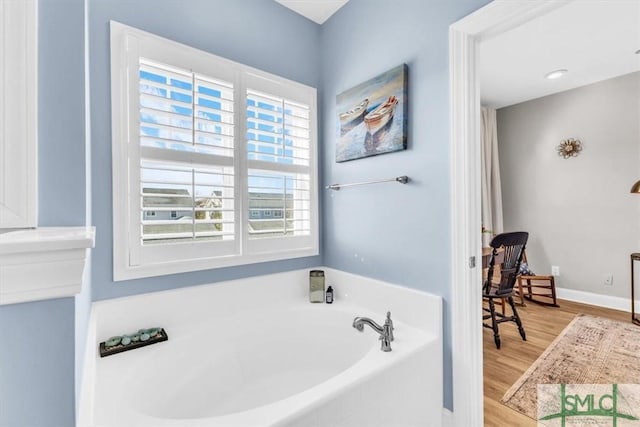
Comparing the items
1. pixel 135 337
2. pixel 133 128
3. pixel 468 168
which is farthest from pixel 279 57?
pixel 135 337

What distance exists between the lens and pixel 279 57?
202cm

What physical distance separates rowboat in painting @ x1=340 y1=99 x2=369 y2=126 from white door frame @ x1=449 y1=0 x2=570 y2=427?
22.1 inches

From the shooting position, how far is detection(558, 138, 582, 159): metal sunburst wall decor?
135 inches

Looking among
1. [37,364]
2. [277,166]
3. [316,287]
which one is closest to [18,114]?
[37,364]

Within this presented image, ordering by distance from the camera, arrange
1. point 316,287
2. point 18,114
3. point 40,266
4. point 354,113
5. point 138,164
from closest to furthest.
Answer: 1. point 40,266
2. point 18,114
3. point 138,164
4. point 354,113
5. point 316,287

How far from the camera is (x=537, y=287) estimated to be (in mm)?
3529

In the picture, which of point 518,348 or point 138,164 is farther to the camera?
point 518,348

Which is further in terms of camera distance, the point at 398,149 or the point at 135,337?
the point at 398,149

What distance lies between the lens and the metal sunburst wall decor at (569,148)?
135 inches

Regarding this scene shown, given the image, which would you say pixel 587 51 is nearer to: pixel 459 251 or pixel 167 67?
pixel 459 251

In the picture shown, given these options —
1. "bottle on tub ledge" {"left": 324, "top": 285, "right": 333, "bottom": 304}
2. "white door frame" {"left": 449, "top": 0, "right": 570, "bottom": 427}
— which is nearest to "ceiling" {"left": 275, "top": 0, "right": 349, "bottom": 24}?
"white door frame" {"left": 449, "top": 0, "right": 570, "bottom": 427}

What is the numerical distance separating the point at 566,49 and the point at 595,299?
2.78m

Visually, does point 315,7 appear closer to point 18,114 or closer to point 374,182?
point 374,182

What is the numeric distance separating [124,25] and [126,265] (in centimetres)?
120
